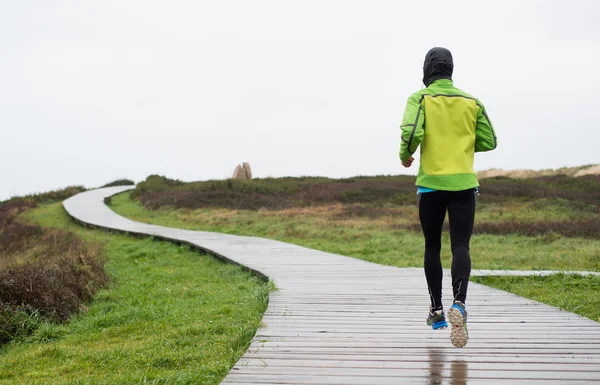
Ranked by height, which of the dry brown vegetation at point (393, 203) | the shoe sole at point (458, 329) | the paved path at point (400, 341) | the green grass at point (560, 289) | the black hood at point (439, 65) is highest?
the black hood at point (439, 65)

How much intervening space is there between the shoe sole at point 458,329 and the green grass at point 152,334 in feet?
5.17

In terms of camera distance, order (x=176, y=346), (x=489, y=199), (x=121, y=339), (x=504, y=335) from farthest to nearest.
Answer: (x=489, y=199)
(x=121, y=339)
(x=176, y=346)
(x=504, y=335)

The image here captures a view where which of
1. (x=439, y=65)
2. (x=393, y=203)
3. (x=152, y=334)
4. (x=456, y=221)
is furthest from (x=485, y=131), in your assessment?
(x=393, y=203)

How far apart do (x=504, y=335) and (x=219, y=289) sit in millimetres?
5148

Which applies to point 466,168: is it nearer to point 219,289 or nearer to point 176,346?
point 176,346

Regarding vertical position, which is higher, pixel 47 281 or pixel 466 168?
pixel 466 168

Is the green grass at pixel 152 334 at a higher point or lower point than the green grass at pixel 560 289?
higher

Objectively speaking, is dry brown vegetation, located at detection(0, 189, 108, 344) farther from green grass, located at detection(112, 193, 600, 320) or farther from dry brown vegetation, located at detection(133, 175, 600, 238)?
dry brown vegetation, located at detection(133, 175, 600, 238)

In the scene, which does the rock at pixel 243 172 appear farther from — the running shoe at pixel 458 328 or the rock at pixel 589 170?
the running shoe at pixel 458 328

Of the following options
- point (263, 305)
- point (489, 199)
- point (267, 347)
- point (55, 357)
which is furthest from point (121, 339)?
point (489, 199)

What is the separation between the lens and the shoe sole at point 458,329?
14.1 feet

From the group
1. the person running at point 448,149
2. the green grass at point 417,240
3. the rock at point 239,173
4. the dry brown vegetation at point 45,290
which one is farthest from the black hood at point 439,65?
the rock at point 239,173

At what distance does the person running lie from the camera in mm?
4645

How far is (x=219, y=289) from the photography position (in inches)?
368
